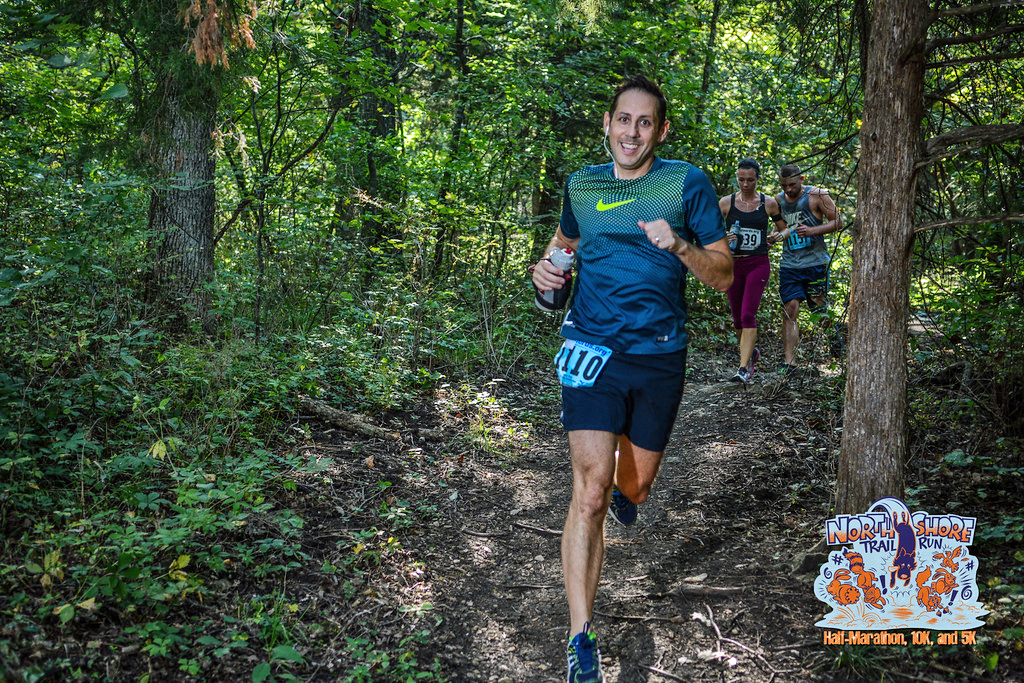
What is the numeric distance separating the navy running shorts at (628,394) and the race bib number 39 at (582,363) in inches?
1.1

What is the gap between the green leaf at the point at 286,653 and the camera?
2.89m

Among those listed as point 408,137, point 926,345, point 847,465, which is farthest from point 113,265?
point 408,137

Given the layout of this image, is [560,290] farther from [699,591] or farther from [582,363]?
[699,591]

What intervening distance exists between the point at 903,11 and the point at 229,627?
4.28 m

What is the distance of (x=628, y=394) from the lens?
11.0 ft

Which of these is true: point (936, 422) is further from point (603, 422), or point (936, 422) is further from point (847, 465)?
point (603, 422)

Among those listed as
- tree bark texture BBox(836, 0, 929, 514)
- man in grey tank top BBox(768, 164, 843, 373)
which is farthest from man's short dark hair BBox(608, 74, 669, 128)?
man in grey tank top BBox(768, 164, 843, 373)

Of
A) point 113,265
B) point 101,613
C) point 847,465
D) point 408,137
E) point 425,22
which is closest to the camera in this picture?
point 101,613

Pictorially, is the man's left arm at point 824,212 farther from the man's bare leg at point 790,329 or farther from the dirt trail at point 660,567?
the dirt trail at point 660,567

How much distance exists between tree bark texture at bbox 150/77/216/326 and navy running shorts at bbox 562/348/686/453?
4.00 m

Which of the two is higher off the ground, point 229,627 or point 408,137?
Answer: point 408,137

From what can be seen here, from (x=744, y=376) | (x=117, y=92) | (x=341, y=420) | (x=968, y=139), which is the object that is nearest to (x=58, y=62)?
(x=117, y=92)

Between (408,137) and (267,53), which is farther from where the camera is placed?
(408,137)

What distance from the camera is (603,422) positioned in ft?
10.7
